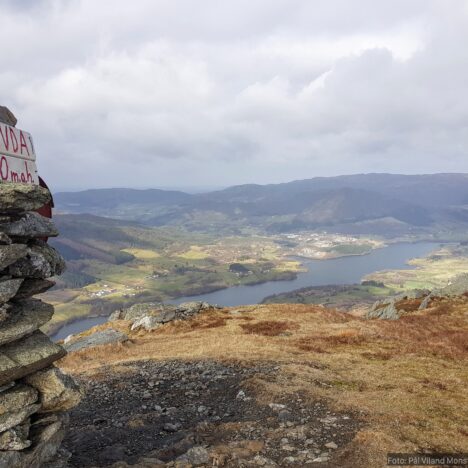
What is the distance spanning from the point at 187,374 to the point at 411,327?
80.8 feet

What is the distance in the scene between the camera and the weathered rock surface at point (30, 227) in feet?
40.1

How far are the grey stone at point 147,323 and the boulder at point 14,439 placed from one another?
105ft

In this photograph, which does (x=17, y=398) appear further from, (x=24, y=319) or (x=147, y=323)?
(x=147, y=323)

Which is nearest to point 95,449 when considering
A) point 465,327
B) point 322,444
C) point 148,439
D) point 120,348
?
point 148,439

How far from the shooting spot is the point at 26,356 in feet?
41.5

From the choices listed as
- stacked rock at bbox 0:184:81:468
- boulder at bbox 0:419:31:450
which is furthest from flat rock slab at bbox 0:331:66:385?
boulder at bbox 0:419:31:450

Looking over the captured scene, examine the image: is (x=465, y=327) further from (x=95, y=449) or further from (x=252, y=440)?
(x=95, y=449)

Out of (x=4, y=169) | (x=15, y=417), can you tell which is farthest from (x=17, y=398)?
(x=4, y=169)

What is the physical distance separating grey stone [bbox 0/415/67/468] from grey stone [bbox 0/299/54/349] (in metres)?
2.94

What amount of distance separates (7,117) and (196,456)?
41.2ft

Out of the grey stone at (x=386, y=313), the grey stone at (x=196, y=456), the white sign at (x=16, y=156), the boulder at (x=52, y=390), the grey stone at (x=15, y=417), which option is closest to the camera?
the grey stone at (x=15, y=417)

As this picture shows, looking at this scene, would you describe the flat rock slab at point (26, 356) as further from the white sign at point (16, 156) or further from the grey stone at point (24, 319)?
the white sign at point (16, 156)

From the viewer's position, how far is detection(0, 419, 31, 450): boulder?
11570 millimetres

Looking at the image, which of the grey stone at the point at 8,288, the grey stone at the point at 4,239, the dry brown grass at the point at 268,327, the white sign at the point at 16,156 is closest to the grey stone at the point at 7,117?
the white sign at the point at 16,156
